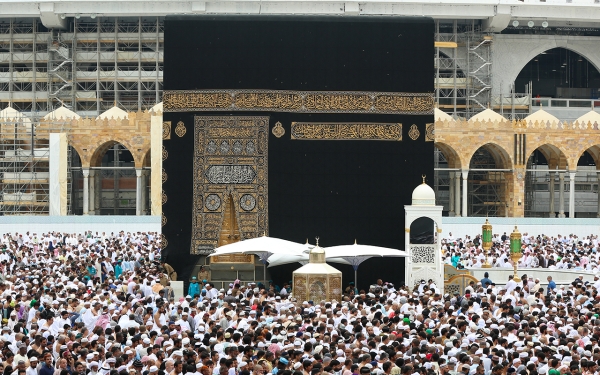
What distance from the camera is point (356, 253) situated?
51.5 ft

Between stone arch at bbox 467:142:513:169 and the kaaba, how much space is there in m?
17.0

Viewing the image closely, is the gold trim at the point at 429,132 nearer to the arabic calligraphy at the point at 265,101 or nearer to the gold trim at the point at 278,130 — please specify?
the arabic calligraphy at the point at 265,101

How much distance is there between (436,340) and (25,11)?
35076mm

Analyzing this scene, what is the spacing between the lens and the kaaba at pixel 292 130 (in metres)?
17.7

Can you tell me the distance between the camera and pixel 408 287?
16562 millimetres

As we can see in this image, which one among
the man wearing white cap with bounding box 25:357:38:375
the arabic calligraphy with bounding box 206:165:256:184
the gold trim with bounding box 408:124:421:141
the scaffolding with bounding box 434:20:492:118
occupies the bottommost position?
the man wearing white cap with bounding box 25:357:38:375

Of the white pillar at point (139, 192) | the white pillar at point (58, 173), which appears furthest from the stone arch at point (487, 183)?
the white pillar at point (58, 173)

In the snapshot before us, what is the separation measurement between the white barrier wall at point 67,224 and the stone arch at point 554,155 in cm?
1362

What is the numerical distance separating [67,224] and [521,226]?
38.9 ft

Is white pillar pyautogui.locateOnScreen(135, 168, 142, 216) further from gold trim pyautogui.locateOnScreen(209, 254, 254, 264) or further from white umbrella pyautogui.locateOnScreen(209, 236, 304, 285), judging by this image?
white umbrella pyautogui.locateOnScreen(209, 236, 304, 285)

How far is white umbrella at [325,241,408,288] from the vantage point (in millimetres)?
15633

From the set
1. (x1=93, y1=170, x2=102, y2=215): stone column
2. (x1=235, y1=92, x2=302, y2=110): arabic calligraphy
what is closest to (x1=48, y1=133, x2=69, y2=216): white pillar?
(x1=93, y1=170, x2=102, y2=215): stone column

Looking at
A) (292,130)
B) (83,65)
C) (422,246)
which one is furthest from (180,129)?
(83,65)

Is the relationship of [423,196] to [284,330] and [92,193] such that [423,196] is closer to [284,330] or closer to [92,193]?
[284,330]
